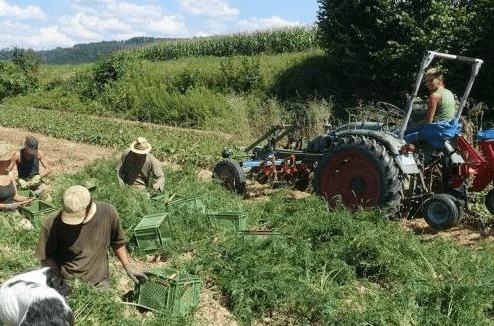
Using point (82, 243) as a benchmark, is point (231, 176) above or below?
Answer: below

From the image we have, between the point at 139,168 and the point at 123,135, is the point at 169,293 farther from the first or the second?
the point at 123,135

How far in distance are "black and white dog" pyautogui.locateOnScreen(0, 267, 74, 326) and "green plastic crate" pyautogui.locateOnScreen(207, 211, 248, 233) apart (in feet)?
9.96

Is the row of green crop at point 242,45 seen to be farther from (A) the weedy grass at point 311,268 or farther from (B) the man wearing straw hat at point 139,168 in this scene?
(A) the weedy grass at point 311,268

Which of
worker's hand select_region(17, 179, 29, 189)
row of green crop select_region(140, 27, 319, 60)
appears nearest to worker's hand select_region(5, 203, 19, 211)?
worker's hand select_region(17, 179, 29, 189)

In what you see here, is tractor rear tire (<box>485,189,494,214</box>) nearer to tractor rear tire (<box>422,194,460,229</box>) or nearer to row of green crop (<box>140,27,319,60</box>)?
tractor rear tire (<box>422,194,460,229</box>)

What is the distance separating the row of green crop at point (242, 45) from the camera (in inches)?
1053

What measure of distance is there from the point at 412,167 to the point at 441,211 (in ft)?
2.41

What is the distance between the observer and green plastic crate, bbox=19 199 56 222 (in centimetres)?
663

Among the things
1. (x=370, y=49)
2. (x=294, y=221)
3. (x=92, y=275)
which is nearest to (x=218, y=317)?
(x=92, y=275)

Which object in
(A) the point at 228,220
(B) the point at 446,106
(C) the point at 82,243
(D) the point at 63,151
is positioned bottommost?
(D) the point at 63,151

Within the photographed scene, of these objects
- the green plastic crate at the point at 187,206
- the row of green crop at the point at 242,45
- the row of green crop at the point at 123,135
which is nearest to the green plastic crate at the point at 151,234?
the green plastic crate at the point at 187,206

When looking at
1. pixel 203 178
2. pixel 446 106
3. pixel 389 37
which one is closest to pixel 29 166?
pixel 203 178

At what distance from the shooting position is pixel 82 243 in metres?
4.52

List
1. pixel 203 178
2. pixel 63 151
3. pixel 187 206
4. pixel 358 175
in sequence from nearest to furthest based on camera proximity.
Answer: pixel 187 206, pixel 358 175, pixel 203 178, pixel 63 151
